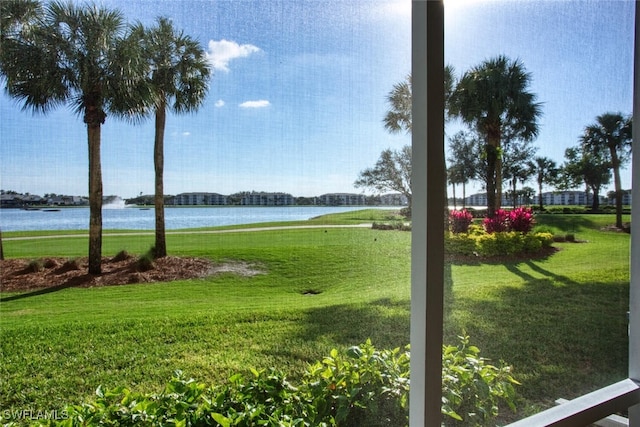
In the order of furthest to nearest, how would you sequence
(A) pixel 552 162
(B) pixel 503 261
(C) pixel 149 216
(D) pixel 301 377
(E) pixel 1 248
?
(A) pixel 552 162, (B) pixel 503 261, (D) pixel 301 377, (C) pixel 149 216, (E) pixel 1 248

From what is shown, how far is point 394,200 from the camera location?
56.6 inches

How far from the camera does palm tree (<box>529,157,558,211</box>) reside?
73.4 inches

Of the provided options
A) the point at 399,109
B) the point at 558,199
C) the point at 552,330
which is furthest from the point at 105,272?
the point at 558,199

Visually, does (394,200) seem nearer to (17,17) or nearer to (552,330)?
(552,330)

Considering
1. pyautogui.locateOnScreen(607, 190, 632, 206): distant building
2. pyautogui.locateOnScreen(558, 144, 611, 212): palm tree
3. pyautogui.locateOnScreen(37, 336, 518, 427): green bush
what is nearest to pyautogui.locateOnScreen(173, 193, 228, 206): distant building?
pyautogui.locateOnScreen(37, 336, 518, 427): green bush

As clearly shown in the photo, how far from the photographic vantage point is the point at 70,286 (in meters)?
0.99

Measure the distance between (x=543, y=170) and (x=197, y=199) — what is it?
4.88 ft

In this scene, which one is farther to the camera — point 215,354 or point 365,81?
point 365,81

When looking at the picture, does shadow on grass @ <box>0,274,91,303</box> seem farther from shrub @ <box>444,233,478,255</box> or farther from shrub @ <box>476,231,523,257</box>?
shrub @ <box>476,231,523,257</box>

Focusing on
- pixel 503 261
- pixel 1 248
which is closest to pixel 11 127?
pixel 1 248

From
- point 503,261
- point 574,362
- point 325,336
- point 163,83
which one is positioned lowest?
point 574,362

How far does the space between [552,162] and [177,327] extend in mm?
1655

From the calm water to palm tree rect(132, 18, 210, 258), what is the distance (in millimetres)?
39

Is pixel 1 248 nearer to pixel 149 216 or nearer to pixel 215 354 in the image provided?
pixel 149 216
